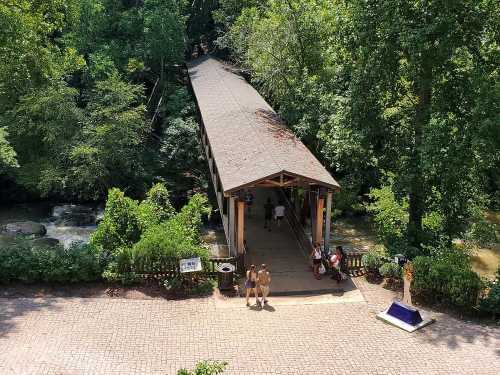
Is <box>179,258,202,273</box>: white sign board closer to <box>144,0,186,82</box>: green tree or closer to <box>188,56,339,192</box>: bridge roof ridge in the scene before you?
<box>188,56,339,192</box>: bridge roof ridge

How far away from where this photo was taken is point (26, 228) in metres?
27.5

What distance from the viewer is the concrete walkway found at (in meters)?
18.0

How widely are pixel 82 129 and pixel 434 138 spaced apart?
63.8 feet

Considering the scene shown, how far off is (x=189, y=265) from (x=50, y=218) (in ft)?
54.1

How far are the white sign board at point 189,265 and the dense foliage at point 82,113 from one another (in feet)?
38.0

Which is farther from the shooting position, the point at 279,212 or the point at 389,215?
the point at 279,212

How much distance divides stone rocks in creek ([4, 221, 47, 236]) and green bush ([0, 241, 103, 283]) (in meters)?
10.2

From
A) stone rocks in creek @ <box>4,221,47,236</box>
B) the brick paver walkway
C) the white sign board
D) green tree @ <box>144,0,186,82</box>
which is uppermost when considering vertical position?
green tree @ <box>144,0,186,82</box>

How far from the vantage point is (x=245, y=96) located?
30.2m

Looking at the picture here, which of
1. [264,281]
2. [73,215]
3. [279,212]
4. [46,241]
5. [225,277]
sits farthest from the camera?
[73,215]

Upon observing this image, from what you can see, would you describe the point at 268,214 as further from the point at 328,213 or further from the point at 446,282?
the point at 446,282

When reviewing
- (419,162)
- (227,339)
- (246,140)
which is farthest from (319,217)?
(227,339)

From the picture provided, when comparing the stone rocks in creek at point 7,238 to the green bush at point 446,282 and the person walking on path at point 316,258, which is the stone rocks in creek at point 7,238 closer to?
the person walking on path at point 316,258

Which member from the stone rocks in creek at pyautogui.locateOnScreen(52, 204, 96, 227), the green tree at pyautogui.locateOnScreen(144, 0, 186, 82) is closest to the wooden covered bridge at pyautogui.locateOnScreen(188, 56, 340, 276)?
the green tree at pyautogui.locateOnScreen(144, 0, 186, 82)
